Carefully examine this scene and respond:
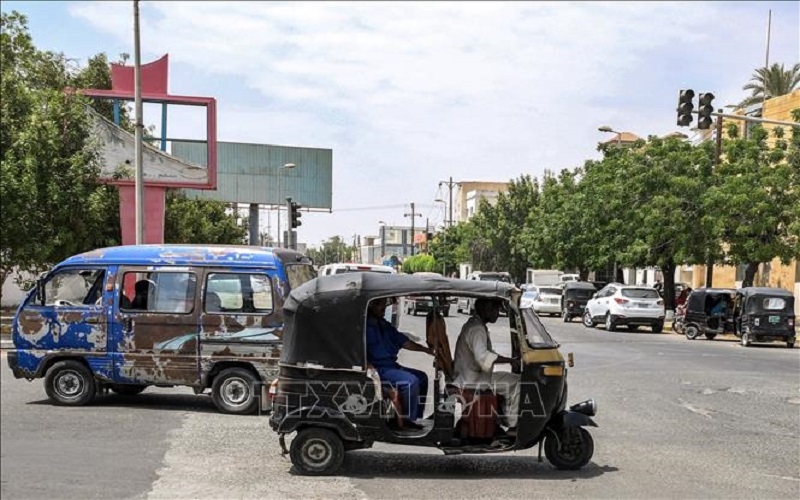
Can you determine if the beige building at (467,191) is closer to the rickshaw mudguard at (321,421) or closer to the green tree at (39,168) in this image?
the green tree at (39,168)

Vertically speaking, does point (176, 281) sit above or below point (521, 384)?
above

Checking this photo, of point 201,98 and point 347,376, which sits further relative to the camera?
point 201,98

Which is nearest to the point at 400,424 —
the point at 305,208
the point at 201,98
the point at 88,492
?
the point at 88,492

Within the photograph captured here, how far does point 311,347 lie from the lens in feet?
24.7

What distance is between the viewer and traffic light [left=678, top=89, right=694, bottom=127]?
2053 cm

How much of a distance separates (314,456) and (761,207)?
24.6m

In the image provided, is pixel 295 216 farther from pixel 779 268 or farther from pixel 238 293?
pixel 779 268

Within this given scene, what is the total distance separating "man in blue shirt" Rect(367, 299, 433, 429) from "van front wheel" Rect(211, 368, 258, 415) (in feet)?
10.2

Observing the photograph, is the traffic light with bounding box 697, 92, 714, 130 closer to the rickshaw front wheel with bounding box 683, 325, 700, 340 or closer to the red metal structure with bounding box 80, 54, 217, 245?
the rickshaw front wheel with bounding box 683, 325, 700, 340

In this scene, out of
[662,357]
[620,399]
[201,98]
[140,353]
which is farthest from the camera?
[201,98]

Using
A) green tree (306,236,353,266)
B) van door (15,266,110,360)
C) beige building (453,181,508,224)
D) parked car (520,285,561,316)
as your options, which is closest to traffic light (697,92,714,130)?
van door (15,266,110,360)

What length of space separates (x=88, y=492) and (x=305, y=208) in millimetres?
57235

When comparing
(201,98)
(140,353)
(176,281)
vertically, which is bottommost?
(140,353)

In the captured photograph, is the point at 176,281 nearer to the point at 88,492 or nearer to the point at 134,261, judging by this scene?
the point at 134,261
